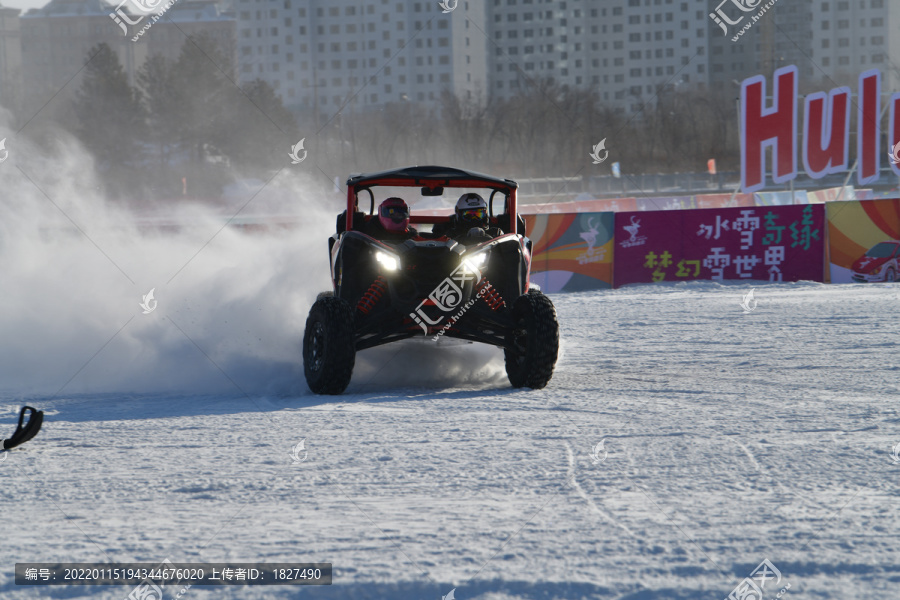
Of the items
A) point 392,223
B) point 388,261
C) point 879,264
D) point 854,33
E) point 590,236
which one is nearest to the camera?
point 388,261

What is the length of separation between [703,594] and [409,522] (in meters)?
1.28

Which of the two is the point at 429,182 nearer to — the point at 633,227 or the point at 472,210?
the point at 472,210

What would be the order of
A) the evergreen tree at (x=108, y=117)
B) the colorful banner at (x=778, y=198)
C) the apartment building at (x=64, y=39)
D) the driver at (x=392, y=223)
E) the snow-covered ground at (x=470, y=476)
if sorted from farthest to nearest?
the apartment building at (x=64, y=39), the evergreen tree at (x=108, y=117), the colorful banner at (x=778, y=198), the driver at (x=392, y=223), the snow-covered ground at (x=470, y=476)

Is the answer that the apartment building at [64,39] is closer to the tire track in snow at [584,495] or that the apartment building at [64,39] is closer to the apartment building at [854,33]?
the apartment building at [854,33]

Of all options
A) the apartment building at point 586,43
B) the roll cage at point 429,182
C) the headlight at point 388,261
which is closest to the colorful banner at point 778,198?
the roll cage at point 429,182

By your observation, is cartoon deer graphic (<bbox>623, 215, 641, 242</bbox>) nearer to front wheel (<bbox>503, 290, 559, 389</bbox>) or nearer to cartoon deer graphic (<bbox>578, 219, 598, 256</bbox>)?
cartoon deer graphic (<bbox>578, 219, 598, 256</bbox>)

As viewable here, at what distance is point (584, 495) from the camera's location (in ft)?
13.7

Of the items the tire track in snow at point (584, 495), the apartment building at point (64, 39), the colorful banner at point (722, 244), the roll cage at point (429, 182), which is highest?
the apartment building at point (64, 39)

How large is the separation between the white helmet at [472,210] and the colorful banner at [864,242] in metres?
10.8

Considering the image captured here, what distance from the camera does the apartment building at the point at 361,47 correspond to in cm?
8406

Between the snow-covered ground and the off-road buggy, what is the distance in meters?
0.34

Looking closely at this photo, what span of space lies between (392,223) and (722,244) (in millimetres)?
10317

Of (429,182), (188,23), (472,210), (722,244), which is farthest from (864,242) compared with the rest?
(188,23)

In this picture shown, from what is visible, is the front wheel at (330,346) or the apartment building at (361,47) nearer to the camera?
the front wheel at (330,346)
